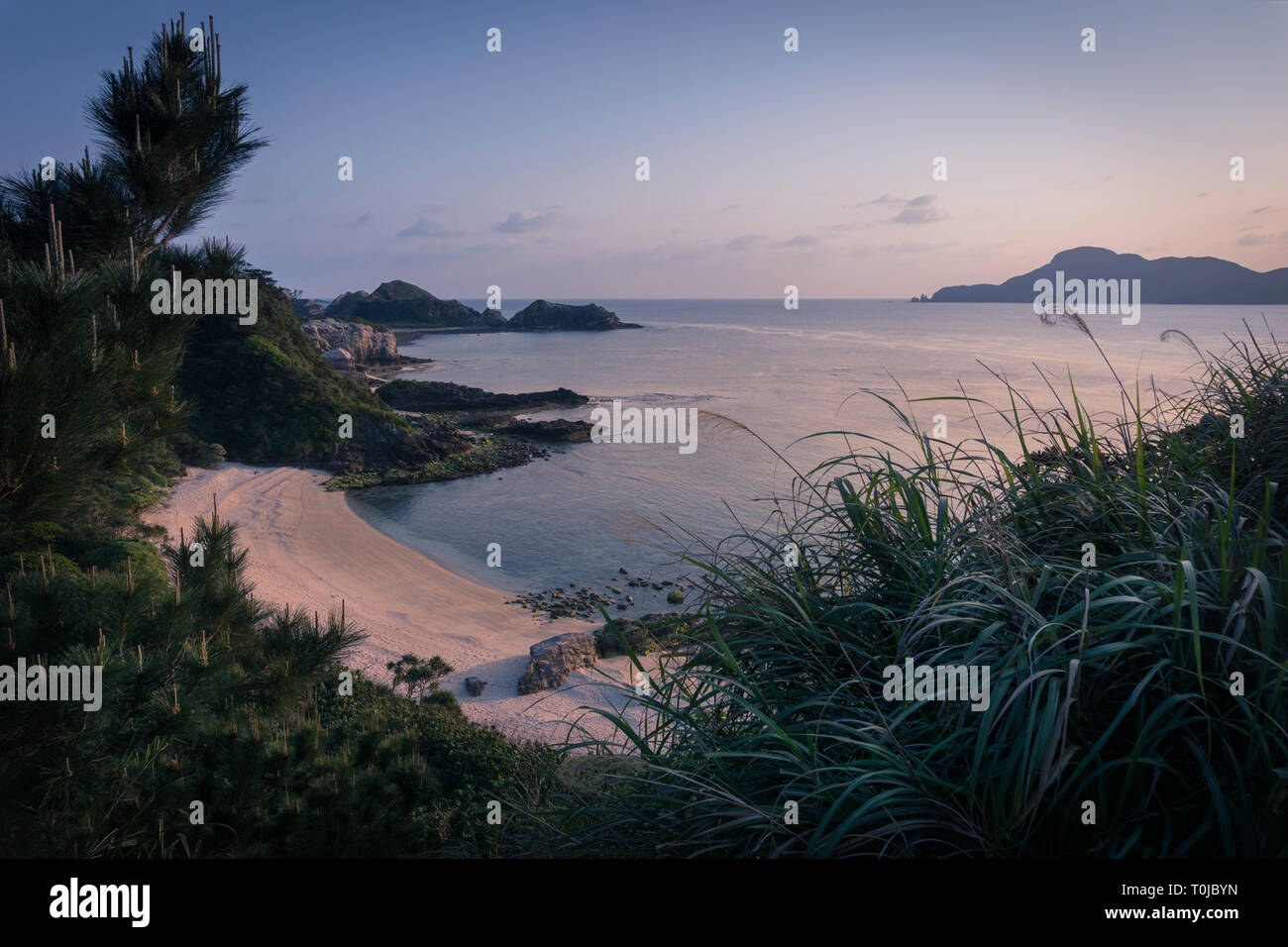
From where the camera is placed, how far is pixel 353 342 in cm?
6256

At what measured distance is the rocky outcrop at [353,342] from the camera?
56844 millimetres

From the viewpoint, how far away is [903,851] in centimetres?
167

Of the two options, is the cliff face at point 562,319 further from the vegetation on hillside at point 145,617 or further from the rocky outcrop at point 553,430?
the vegetation on hillside at point 145,617

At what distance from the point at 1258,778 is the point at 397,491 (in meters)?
28.2

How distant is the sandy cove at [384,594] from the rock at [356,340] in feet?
116

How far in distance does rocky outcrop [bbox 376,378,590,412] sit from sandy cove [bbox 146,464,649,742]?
18.6m

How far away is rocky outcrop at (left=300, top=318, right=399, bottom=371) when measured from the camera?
5684 cm

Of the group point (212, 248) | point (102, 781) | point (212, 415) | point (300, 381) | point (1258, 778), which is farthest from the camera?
point (300, 381)

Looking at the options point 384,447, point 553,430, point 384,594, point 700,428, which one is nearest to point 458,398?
point 553,430

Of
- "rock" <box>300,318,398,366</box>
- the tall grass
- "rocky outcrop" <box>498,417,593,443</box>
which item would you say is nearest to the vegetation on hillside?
the tall grass

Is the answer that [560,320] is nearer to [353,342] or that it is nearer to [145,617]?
[353,342]

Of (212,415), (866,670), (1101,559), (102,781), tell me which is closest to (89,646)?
(102,781)

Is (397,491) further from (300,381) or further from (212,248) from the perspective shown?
(212,248)

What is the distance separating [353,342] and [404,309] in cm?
5976
